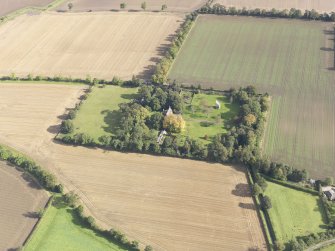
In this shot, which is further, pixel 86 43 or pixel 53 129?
pixel 86 43

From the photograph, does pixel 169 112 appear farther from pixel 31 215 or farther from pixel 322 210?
pixel 322 210

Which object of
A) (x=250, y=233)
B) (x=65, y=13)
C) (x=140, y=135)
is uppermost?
(x=65, y=13)

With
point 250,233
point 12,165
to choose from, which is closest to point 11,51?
point 12,165

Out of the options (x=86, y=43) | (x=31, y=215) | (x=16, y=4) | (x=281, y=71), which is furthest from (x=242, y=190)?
(x=16, y=4)

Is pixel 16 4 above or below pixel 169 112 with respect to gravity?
above

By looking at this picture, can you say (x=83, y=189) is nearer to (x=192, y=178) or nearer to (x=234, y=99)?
(x=192, y=178)

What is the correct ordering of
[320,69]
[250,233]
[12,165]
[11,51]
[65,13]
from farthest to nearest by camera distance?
[65,13], [11,51], [320,69], [12,165], [250,233]

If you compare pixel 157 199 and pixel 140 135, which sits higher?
pixel 140 135
